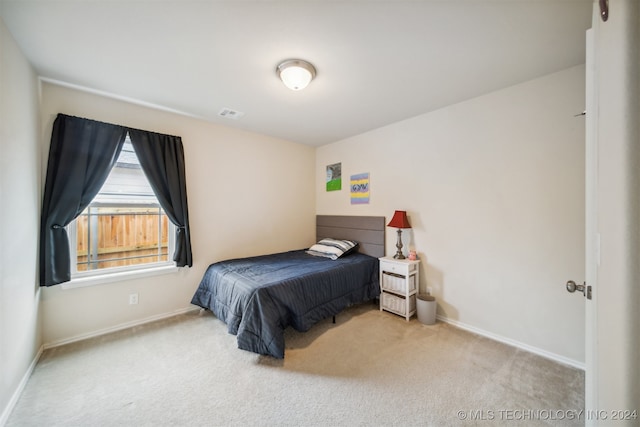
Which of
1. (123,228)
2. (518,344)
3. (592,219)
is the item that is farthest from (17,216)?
(518,344)

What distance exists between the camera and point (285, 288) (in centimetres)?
220

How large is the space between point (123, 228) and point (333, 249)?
2525 mm

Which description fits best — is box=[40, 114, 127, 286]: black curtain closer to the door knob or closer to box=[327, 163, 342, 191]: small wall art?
box=[327, 163, 342, 191]: small wall art

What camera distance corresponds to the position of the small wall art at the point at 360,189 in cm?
344

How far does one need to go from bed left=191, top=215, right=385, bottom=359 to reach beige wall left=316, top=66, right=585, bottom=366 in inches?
25.6

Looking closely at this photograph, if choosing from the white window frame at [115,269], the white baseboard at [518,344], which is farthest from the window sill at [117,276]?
the white baseboard at [518,344]

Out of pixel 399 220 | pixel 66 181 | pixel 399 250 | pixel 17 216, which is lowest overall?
pixel 399 250

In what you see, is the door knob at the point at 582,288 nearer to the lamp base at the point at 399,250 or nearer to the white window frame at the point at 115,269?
the lamp base at the point at 399,250

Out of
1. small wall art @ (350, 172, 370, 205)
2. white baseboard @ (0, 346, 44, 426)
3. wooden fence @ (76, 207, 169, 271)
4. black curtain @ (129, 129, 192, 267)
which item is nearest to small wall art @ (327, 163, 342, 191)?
small wall art @ (350, 172, 370, 205)

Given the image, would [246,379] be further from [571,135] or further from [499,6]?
[571,135]

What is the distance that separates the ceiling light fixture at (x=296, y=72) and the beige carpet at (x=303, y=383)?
92.4 inches

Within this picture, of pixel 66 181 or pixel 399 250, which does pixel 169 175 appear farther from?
pixel 399 250

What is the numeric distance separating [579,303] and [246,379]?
8.99ft

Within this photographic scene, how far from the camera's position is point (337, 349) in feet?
6.98
